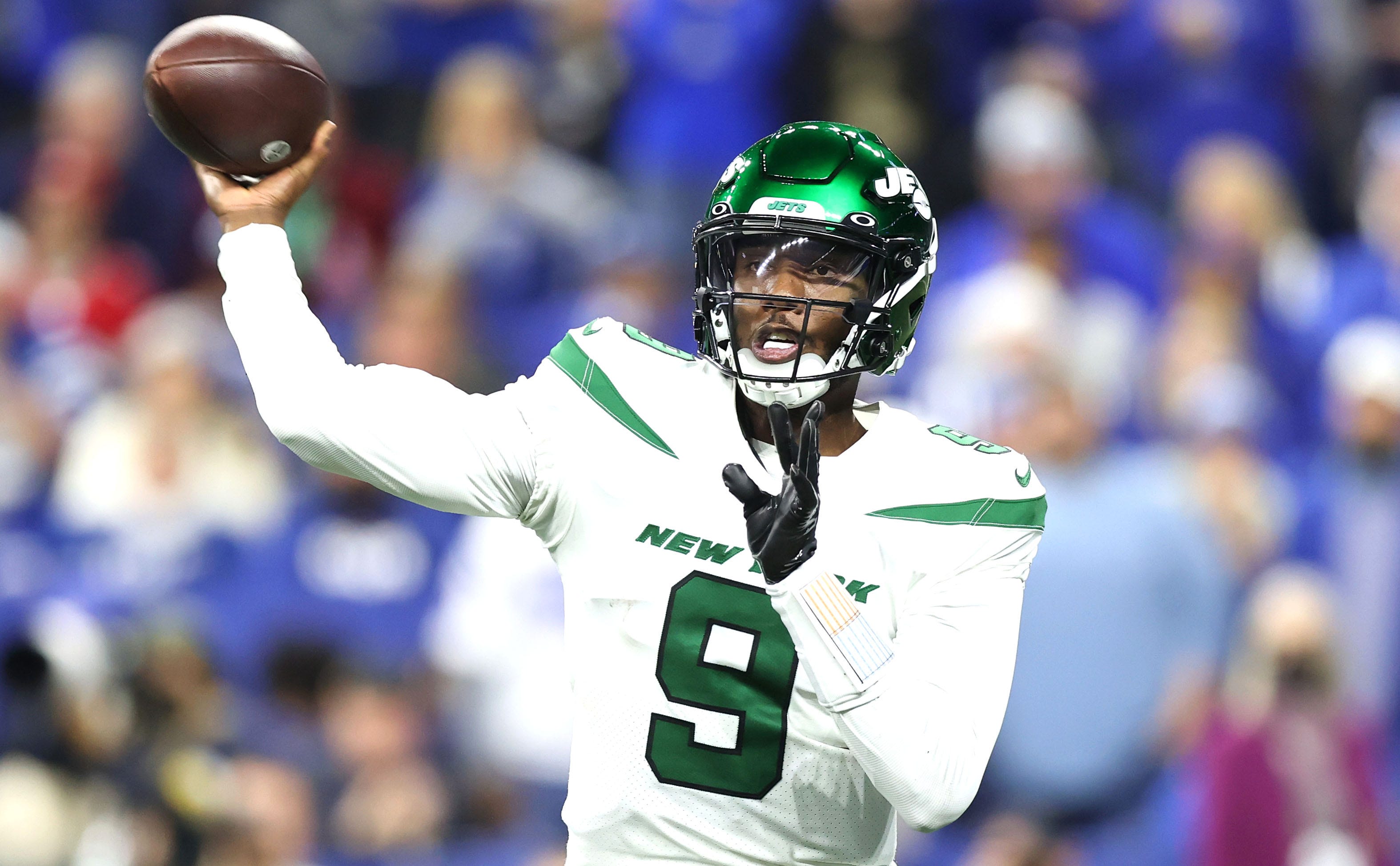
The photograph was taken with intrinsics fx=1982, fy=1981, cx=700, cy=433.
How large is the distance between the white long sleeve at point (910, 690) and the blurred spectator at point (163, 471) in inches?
170

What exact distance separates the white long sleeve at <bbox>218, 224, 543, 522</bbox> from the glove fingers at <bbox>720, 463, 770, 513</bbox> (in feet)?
1.48

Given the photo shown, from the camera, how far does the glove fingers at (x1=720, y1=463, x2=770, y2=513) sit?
2775mm

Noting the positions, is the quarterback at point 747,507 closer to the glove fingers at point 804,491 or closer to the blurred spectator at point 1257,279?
the glove fingers at point 804,491

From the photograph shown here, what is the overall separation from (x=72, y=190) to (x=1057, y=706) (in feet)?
15.3

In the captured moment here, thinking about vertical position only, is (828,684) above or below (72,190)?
below

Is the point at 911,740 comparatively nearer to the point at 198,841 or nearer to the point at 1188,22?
the point at 198,841

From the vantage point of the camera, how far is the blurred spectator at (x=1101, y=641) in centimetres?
623

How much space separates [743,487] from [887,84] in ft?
19.1

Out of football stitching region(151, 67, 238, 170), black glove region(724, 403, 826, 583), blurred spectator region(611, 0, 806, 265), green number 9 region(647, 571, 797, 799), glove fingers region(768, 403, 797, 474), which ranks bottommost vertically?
green number 9 region(647, 571, 797, 799)

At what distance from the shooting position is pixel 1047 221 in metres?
7.72

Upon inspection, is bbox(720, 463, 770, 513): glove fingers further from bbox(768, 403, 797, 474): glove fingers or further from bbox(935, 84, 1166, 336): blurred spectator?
bbox(935, 84, 1166, 336): blurred spectator

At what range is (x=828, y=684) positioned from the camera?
2.84 m

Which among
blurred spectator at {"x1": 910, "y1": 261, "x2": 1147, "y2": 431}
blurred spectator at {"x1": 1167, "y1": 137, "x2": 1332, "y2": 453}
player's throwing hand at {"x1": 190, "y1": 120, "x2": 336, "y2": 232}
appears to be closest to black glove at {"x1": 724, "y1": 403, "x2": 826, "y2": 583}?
player's throwing hand at {"x1": 190, "y1": 120, "x2": 336, "y2": 232}

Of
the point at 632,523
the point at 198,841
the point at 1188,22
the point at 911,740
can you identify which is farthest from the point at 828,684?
the point at 1188,22
